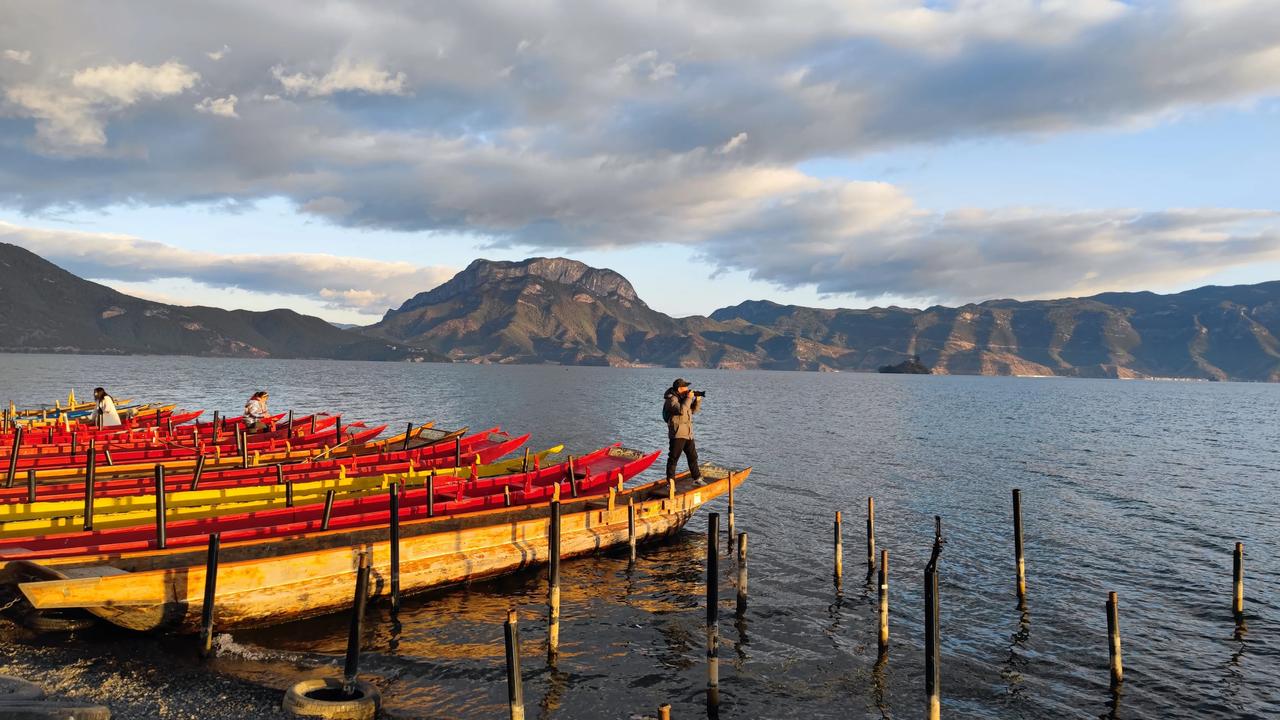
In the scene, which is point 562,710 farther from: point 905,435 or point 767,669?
point 905,435

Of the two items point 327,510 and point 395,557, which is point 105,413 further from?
point 395,557

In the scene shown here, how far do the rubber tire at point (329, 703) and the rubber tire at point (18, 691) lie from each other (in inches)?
127

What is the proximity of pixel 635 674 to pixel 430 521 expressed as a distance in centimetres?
692

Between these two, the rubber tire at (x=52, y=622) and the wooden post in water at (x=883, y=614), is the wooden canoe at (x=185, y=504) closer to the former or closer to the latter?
the rubber tire at (x=52, y=622)

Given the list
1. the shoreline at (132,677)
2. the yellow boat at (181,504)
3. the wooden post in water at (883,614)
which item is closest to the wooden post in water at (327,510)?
the yellow boat at (181,504)

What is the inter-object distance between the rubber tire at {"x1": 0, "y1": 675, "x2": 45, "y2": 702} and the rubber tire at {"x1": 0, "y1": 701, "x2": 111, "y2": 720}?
0.56m

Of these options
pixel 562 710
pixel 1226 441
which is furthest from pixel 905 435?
pixel 562 710

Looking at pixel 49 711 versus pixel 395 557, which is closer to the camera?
pixel 49 711

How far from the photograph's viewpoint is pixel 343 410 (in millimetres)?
79812

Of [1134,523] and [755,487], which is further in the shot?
[755,487]

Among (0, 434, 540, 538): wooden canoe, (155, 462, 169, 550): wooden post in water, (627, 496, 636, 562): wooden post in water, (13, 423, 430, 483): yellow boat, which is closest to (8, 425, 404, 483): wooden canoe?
(13, 423, 430, 483): yellow boat

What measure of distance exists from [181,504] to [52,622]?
499 centimetres

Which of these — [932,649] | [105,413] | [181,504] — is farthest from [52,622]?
[105,413]

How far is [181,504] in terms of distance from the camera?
18.3 metres
